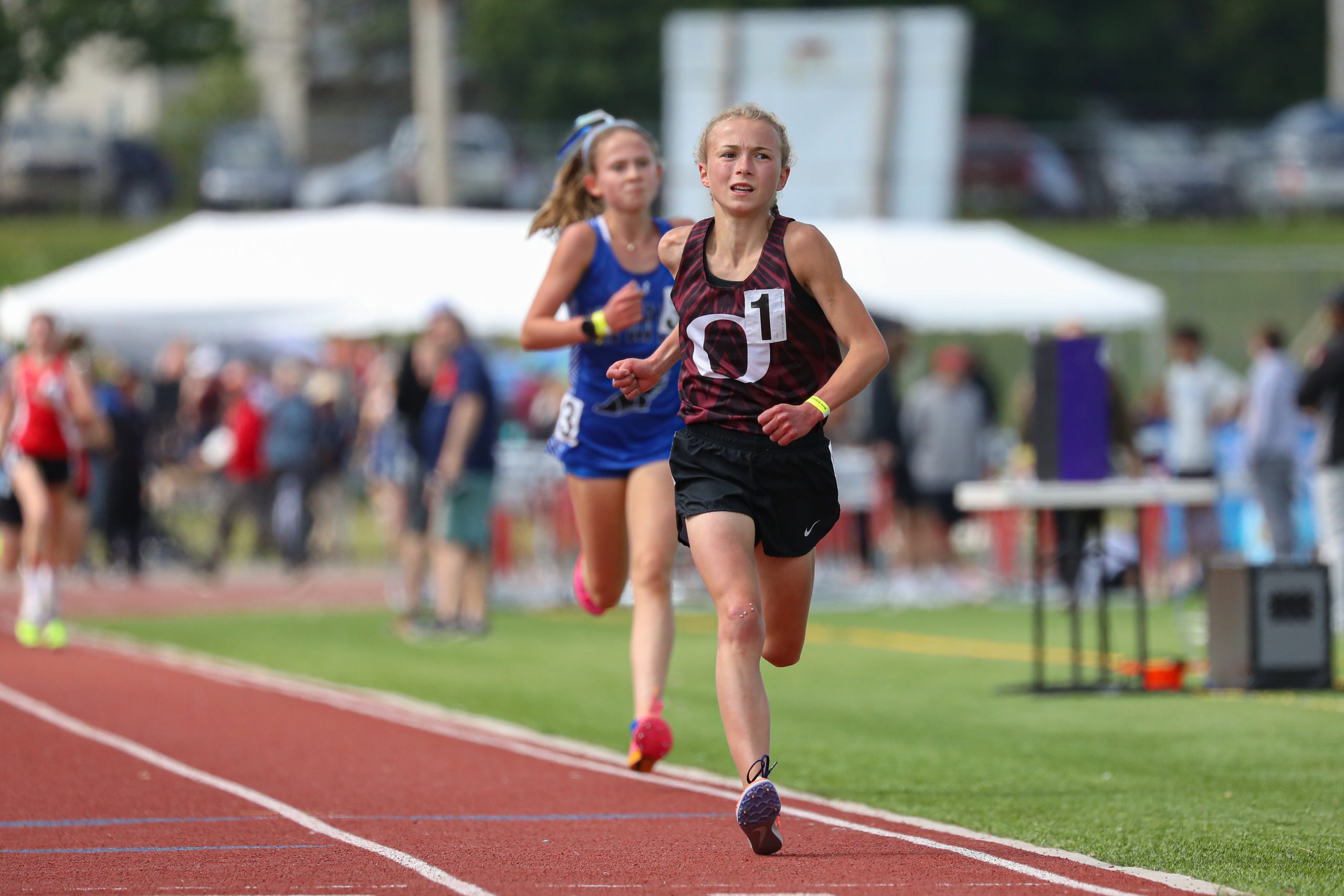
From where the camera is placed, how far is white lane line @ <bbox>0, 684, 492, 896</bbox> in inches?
225

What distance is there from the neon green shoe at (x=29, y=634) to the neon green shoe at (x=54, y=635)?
0.05 m

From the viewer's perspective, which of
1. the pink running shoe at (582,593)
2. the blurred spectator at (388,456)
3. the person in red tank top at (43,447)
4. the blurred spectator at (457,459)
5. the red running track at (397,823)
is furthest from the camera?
the blurred spectator at (388,456)

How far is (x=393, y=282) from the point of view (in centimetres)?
2016

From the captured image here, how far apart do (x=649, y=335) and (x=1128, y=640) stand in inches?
298

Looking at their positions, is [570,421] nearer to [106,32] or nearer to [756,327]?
[756,327]

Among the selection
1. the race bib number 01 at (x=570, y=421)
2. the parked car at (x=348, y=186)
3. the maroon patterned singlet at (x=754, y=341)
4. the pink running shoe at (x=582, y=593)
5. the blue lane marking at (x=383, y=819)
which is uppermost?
the parked car at (x=348, y=186)

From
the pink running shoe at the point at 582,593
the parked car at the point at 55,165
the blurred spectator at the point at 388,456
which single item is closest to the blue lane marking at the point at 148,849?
the pink running shoe at the point at 582,593

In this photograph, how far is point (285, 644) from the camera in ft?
47.8

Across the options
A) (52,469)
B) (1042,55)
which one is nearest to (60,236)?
(52,469)

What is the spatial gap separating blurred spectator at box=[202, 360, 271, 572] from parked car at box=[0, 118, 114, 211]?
17.2m

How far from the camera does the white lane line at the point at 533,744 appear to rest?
584 cm

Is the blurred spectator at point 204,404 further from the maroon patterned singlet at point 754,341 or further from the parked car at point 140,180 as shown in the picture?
the maroon patterned singlet at point 754,341

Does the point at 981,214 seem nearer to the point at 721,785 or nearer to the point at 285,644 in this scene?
the point at 285,644

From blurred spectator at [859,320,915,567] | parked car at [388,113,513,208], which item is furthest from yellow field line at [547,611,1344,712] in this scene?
parked car at [388,113,513,208]
